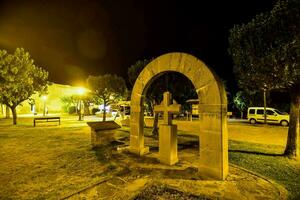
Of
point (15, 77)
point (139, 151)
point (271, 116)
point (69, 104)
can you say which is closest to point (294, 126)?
point (139, 151)

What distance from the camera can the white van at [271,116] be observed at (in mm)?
21594

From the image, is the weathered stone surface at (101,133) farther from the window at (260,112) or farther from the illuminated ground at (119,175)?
the window at (260,112)

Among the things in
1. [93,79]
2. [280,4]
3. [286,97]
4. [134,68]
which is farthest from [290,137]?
[286,97]

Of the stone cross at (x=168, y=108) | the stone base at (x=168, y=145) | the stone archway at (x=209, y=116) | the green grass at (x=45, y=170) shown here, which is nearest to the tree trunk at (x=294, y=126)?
the stone archway at (x=209, y=116)

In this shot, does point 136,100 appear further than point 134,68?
No

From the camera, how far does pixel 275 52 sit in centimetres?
788

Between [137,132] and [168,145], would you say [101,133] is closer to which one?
[137,132]

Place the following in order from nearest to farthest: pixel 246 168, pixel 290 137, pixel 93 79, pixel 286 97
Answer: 1. pixel 246 168
2. pixel 290 137
3. pixel 93 79
4. pixel 286 97

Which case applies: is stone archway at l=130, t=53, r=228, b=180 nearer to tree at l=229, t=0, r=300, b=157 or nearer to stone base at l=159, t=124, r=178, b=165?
stone base at l=159, t=124, r=178, b=165

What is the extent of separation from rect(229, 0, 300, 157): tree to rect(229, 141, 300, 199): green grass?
0.89 meters

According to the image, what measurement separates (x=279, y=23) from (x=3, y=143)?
14.7 metres

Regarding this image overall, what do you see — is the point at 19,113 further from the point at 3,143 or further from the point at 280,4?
the point at 280,4

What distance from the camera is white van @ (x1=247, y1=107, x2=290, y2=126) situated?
21.6 m

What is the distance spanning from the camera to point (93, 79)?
86.3 ft
